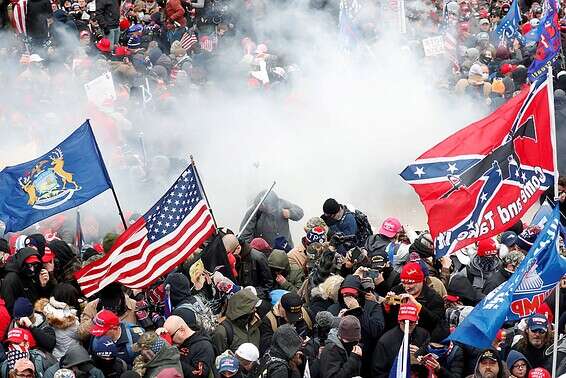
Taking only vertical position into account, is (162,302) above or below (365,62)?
above

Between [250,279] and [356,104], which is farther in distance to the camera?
[356,104]

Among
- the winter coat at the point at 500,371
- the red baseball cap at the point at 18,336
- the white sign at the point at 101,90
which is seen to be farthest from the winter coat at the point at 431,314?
the white sign at the point at 101,90

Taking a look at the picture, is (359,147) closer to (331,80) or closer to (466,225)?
(331,80)

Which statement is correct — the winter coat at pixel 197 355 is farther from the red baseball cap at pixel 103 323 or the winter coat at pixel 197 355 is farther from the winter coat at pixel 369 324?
the winter coat at pixel 369 324

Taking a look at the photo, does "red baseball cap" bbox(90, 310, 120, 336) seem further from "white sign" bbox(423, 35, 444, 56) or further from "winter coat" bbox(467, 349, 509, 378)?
"white sign" bbox(423, 35, 444, 56)

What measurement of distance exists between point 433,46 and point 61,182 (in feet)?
34.3

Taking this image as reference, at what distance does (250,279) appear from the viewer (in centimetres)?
1180

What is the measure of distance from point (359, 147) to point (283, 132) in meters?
1.09

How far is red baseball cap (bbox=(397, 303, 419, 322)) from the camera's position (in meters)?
9.24

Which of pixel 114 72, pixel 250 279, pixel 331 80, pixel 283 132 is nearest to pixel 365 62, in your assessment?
pixel 331 80

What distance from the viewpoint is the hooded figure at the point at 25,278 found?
10672mm

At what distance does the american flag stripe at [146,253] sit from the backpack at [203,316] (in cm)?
47

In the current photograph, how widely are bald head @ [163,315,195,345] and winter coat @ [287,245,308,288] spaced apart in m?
2.30

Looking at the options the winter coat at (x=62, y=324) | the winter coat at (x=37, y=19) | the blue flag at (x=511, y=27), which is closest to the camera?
the winter coat at (x=62, y=324)
